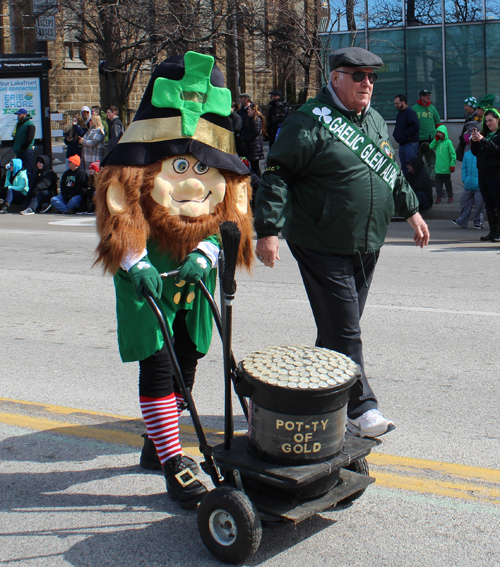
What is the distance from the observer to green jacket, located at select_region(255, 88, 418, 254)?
3.57 metres

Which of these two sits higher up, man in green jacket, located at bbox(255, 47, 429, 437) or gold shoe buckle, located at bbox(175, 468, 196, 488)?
man in green jacket, located at bbox(255, 47, 429, 437)

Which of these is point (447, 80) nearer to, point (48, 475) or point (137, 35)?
point (137, 35)

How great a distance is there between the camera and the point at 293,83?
105 feet

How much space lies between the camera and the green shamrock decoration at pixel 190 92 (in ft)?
10.9

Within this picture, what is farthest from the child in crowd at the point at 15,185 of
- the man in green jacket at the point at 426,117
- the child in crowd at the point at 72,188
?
the man in green jacket at the point at 426,117

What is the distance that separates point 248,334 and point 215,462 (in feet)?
10.7

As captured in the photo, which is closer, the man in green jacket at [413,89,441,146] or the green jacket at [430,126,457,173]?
the green jacket at [430,126,457,173]

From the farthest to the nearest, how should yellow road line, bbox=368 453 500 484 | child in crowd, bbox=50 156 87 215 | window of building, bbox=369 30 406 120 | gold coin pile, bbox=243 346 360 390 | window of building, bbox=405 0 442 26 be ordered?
1. window of building, bbox=369 30 406 120
2. window of building, bbox=405 0 442 26
3. child in crowd, bbox=50 156 87 215
4. yellow road line, bbox=368 453 500 484
5. gold coin pile, bbox=243 346 360 390

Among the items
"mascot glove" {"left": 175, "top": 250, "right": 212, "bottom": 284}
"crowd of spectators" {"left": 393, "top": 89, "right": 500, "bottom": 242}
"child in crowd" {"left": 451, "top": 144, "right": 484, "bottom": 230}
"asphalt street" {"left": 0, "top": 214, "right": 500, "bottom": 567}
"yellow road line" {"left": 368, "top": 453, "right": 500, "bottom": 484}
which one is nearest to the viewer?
"asphalt street" {"left": 0, "top": 214, "right": 500, "bottom": 567}

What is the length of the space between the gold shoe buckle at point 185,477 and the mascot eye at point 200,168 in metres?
1.29

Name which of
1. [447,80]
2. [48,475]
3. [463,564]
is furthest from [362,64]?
[447,80]

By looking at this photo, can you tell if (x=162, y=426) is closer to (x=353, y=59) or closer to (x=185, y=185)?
(x=185, y=185)

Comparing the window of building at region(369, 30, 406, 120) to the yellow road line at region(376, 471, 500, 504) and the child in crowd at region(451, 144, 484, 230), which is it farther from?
the yellow road line at region(376, 471, 500, 504)

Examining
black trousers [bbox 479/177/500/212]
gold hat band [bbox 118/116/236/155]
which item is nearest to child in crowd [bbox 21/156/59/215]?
black trousers [bbox 479/177/500/212]
